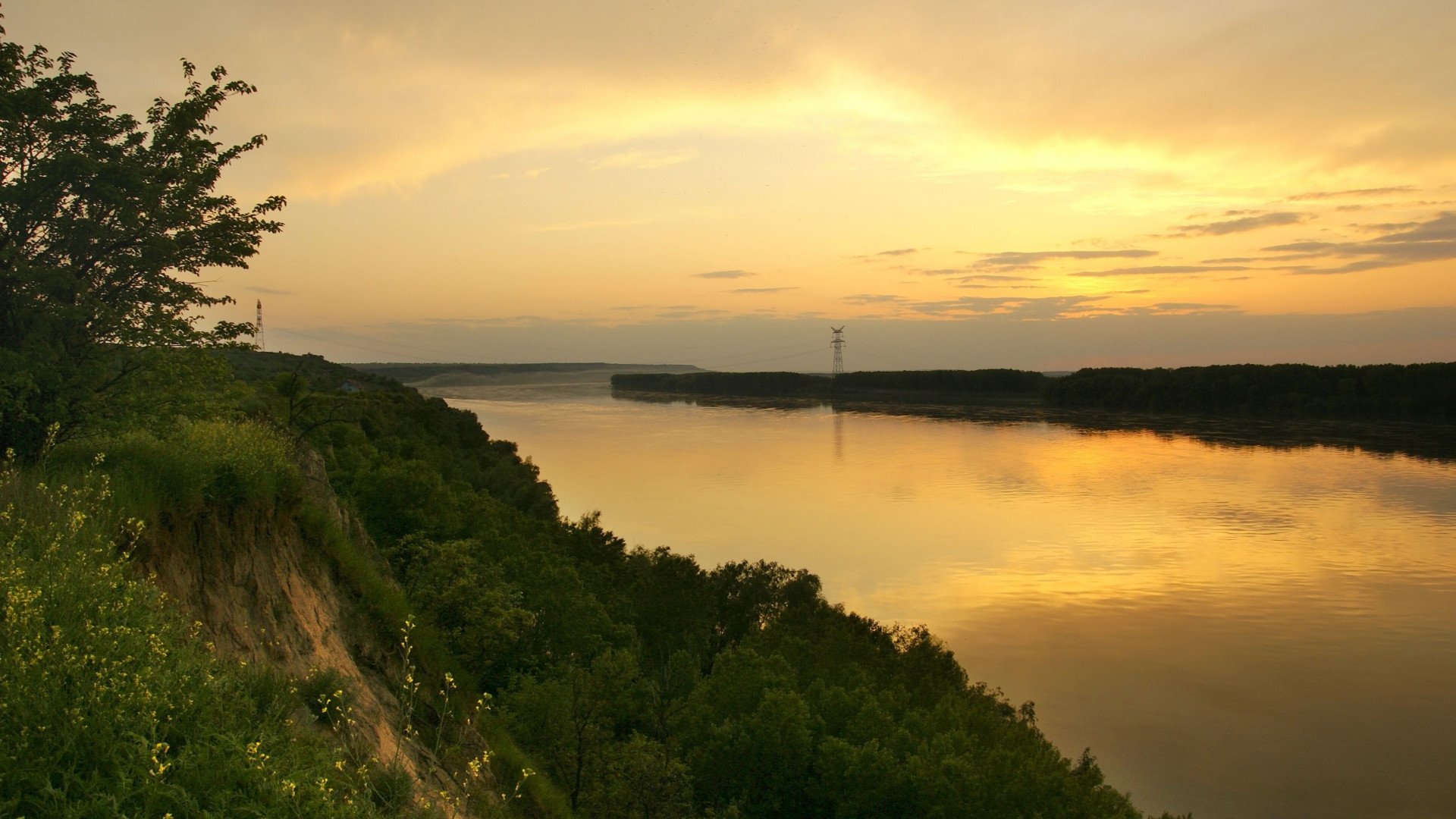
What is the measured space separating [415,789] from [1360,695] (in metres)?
24.2

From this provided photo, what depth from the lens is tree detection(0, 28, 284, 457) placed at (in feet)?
28.5

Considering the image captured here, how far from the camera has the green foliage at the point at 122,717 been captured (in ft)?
13.7

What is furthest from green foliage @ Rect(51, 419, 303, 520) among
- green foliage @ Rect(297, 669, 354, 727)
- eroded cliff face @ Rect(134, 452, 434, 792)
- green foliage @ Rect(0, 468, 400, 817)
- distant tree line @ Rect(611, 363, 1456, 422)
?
distant tree line @ Rect(611, 363, 1456, 422)

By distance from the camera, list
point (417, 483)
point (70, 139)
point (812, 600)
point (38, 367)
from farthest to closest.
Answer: point (812, 600)
point (417, 483)
point (70, 139)
point (38, 367)

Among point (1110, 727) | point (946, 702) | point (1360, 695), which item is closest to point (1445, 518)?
point (1360, 695)

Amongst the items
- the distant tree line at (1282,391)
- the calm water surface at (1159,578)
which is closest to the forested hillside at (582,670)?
the calm water surface at (1159,578)

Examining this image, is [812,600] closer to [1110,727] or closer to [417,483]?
[1110,727]

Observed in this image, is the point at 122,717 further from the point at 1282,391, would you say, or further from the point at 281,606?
the point at 1282,391

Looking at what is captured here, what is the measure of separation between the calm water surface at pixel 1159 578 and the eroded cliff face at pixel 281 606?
51.5ft

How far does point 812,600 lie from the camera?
27.3m

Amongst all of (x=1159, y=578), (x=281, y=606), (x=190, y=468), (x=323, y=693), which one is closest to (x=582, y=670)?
(x=281, y=606)

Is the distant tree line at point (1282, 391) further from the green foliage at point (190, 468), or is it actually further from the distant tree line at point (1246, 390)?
the green foliage at point (190, 468)

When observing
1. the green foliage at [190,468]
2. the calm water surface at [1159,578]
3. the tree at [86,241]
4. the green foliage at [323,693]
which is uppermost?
the tree at [86,241]

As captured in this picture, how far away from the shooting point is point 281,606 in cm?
793
